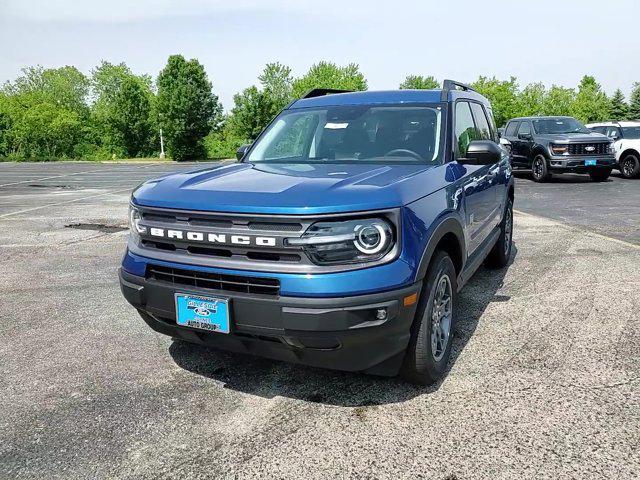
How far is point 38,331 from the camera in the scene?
14.0 feet

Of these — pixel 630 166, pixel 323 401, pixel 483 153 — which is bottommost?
pixel 323 401

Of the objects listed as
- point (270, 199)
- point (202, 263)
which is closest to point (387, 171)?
point (270, 199)

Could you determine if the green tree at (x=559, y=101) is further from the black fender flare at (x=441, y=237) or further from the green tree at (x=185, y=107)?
the black fender flare at (x=441, y=237)

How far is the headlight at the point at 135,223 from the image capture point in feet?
10.2

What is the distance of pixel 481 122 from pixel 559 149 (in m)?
11.5

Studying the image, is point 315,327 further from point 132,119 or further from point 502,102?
point 502,102

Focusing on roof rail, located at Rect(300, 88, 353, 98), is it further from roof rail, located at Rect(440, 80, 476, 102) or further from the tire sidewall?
the tire sidewall

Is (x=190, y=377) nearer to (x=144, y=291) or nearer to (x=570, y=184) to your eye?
(x=144, y=291)

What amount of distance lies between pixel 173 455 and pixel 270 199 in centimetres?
134

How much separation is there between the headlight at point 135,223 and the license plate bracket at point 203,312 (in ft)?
1.70

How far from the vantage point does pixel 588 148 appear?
15188 millimetres

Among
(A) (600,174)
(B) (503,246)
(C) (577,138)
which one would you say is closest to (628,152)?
(A) (600,174)

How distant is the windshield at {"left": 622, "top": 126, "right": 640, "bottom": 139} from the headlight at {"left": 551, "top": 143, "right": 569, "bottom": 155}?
382cm

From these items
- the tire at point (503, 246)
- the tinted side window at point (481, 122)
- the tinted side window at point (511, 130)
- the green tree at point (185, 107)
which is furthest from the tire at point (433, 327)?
the green tree at point (185, 107)
